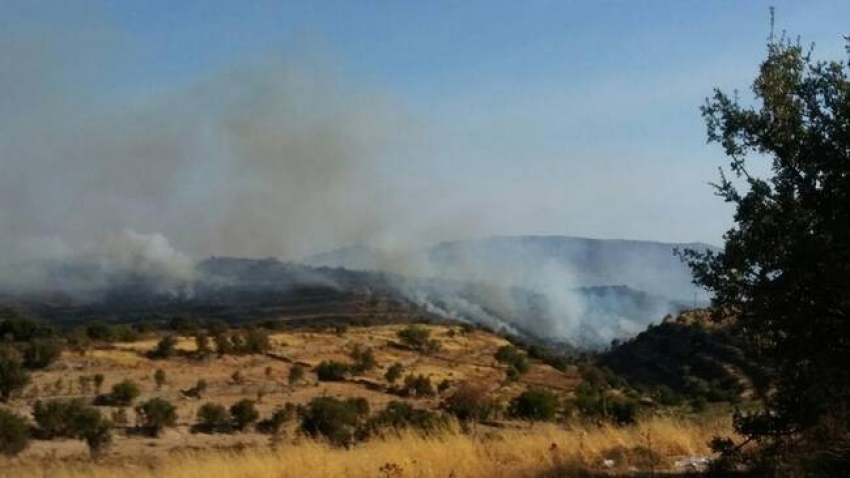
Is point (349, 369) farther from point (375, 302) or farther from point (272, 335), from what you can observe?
point (375, 302)

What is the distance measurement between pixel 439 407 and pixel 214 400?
940 centimetres

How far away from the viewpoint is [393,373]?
41.7m

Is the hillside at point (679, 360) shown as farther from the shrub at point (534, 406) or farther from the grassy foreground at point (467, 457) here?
the grassy foreground at point (467, 457)

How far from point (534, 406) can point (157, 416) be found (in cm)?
1438

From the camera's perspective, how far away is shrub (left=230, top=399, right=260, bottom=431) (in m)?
28.9

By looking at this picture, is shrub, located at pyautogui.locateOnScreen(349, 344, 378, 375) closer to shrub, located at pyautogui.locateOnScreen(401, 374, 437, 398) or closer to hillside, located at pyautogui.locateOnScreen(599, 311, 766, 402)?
shrub, located at pyautogui.locateOnScreen(401, 374, 437, 398)

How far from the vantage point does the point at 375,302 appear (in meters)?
134

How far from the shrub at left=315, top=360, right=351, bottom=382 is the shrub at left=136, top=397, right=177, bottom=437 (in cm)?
1325

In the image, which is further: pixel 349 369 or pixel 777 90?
pixel 349 369

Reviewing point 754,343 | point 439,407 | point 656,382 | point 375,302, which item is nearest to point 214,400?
point 439,407

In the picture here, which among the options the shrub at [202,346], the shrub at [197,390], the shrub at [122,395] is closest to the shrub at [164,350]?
the shrub at [202,346]

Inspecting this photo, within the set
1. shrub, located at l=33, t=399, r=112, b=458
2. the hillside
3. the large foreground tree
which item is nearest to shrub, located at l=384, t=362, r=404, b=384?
the hillside

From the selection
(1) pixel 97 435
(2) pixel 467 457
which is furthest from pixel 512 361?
(2) pixel 467 457

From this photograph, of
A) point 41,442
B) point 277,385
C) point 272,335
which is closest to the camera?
point 41,442
